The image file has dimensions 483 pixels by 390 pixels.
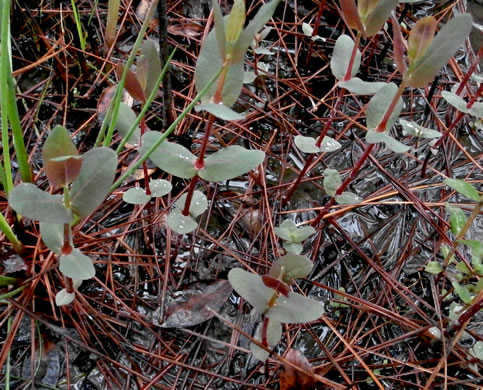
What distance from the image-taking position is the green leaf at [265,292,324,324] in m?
0.95

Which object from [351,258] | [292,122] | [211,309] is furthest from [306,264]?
[292,122]

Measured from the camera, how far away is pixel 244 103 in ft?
5.49

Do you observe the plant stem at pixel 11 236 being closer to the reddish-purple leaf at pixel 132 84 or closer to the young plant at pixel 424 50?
the reddish-purple leaf at pixel 132 84

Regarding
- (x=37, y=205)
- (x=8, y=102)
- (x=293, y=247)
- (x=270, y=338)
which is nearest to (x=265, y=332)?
(x=270, y=338)

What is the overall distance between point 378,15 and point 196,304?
799 mm

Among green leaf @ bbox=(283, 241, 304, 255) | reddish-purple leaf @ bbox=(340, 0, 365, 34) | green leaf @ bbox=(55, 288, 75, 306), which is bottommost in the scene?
green leaf @ bbox=(55, 288, 75, 306)

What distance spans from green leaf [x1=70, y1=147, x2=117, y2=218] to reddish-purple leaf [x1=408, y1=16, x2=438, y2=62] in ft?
2.08

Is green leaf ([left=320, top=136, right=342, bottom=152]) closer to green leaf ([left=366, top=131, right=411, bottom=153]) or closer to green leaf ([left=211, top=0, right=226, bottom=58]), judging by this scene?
green leaf ([left=366, top=131, right=411, bottom=153])

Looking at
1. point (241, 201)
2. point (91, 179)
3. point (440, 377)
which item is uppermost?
point (91, 179)

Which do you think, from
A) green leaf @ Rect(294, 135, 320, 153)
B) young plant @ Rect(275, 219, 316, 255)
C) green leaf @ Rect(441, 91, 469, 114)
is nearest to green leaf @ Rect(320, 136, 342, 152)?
green leaf @ Rect(294, 135, 320, 153)

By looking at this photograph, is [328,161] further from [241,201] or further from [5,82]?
[5,82]

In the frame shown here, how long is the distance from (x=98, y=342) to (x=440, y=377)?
2.65 feet

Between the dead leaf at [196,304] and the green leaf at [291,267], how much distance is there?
11.9 inches

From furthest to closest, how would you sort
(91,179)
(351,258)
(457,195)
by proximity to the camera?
1. (457,195)
2. (351,258)
3. (91,179)
